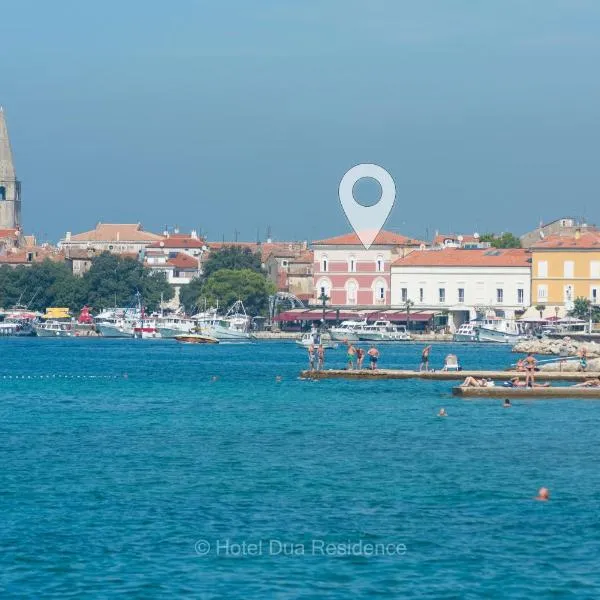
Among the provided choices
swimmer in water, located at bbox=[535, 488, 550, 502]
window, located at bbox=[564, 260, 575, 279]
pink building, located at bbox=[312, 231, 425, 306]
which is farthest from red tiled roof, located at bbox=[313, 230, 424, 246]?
swimmer in water, located at bbox=[535, 488, 550, 502]

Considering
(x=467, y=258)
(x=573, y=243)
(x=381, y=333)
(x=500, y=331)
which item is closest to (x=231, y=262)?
(x=467, y=258)

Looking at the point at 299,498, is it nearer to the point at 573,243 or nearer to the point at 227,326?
the point at 573,243

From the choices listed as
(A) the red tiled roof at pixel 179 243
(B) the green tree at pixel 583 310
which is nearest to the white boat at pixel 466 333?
(B) the green tree at pixel 583 310

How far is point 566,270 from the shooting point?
370 ft

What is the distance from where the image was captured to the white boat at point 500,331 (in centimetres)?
10944

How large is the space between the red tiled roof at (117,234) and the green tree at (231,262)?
39.9m

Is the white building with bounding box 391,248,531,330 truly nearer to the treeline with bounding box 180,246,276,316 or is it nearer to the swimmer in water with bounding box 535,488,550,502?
the treeline with bounding box 180,246,276,316

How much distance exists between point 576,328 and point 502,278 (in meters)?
9.29

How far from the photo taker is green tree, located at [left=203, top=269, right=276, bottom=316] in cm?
12588

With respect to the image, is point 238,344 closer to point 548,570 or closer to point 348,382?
point 348,382

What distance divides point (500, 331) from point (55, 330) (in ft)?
109

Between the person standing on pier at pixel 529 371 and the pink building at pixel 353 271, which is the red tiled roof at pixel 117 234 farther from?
the person standing on pier at pixel 529 371

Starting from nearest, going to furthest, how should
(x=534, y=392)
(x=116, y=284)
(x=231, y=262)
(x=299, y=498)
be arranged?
(x=299, y=498)
(x=534, y=392)
(x=116, y=284)
(x=231, y=262)

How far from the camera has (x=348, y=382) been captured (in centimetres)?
5500
